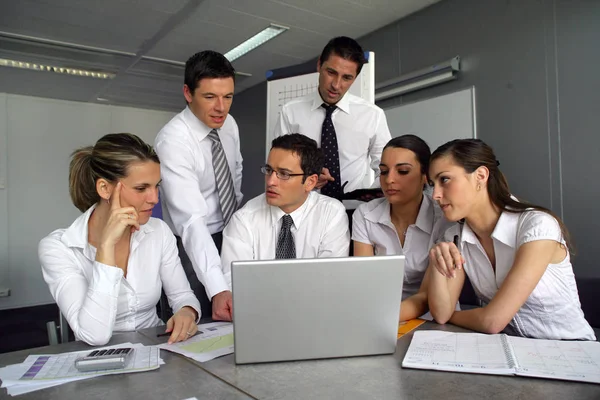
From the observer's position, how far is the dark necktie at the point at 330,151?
259 centimetres

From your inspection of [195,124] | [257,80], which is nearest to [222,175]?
[195,124]

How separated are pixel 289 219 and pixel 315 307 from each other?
106 cm

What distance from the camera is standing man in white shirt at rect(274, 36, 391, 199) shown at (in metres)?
2.63

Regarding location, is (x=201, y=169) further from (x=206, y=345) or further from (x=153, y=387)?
(x=153, y=387)

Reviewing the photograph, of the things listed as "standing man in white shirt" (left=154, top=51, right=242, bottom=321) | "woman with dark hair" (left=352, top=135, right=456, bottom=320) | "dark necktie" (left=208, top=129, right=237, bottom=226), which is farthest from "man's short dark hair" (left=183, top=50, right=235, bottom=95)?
"woman with dark hair" (left=352, top=135, right=456, bottom=320)

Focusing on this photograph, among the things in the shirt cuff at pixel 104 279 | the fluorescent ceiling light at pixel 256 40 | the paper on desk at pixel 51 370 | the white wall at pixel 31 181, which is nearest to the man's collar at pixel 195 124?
the shirt cuff at pixel 104 279

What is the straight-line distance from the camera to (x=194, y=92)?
2.18 meters

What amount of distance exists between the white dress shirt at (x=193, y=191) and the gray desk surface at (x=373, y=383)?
2.49 ft

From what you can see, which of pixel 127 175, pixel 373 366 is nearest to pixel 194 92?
pixel 127 175

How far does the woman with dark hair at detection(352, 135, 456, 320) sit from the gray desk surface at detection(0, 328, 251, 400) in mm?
1119

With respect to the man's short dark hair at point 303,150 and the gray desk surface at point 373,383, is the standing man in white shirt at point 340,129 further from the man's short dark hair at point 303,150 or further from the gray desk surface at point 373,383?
the gray desk surface at point 373,383

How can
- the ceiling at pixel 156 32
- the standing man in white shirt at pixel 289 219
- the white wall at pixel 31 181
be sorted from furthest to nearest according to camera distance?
1. the white wall at pixel 31 181
2. the ceiling at pixel 156 32
3. the standing man in white shirt at pixel 289 219

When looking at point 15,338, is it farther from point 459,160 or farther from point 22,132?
point 459,160

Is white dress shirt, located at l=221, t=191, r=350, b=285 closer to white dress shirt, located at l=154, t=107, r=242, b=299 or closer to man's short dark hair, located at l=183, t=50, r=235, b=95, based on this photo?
white dress shirt, located at l=154, t=107, r=242, b=299
